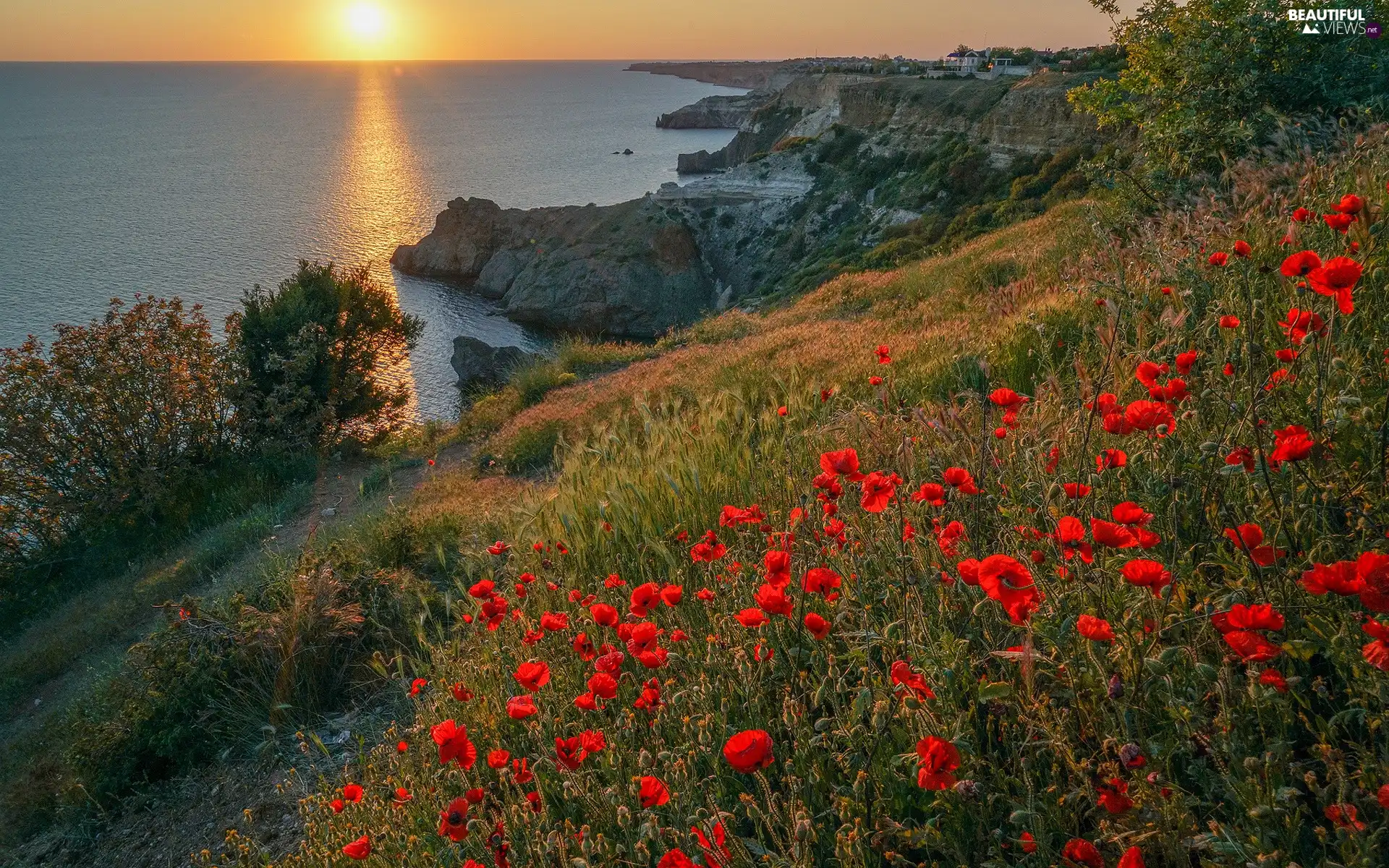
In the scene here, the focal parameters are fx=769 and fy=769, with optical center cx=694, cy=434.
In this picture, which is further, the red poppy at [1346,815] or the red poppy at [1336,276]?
the red poppy at [1336,276]

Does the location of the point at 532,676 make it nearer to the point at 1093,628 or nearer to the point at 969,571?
the point at 969,571

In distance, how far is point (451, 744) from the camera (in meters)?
2.16

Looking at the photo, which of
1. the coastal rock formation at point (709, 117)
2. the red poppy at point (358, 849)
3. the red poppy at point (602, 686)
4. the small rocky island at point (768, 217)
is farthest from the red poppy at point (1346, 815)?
the coastal rock formation at point (709, 117)

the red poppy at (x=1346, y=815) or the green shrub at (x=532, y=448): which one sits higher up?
the red poppy at (x=1346, y=815)

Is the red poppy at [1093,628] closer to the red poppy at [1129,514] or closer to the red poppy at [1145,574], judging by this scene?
the red poppy at [1145,574]

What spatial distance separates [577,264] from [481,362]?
60.7 ft

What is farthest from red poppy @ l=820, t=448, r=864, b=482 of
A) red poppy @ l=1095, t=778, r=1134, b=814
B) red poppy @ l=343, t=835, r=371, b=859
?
red poppy @ l=343, t=835, r=371, b=859

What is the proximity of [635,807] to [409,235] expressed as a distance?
77878 millimetres

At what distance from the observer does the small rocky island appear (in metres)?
43.3

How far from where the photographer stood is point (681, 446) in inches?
217

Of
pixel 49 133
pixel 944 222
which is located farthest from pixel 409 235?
pixel 49 133

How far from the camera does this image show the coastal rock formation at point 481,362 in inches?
1318

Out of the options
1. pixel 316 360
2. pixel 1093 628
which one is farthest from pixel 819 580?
pixel 316 360

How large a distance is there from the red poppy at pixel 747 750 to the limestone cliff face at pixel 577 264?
148 ft
